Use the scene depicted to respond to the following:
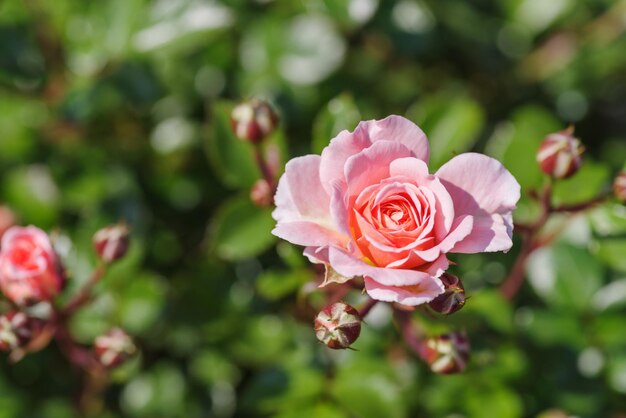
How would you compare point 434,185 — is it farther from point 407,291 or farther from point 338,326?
point 338,326

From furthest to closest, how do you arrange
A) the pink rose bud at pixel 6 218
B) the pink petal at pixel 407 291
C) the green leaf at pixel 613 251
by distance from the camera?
the pink rose bud at pixel 6 218
the green leaf at pixel 613 251
the pink petal at pixel 407 291

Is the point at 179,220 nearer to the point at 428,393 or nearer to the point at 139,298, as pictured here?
the point at 139,298

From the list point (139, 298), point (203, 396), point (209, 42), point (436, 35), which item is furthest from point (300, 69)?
point (203, 396)

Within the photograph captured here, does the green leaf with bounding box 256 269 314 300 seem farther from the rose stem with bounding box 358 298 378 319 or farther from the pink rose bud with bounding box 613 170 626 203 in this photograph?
the pink rose bud with bounding box 613 170 626 203

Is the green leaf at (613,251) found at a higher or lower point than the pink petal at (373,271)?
lower

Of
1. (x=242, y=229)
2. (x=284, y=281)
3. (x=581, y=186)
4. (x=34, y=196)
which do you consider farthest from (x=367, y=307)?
(x=34, y=196)

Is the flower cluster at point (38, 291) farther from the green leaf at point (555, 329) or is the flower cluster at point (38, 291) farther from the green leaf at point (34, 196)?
the green leaf at point (555, 329)

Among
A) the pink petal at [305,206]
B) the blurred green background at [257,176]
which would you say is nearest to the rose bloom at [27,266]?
the blurred green background at [257,176]
